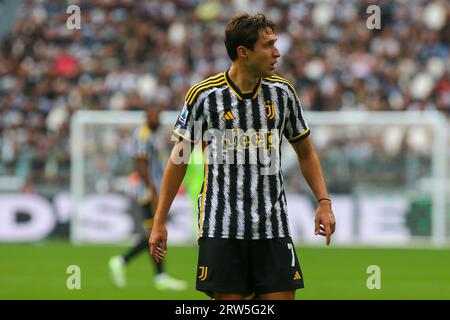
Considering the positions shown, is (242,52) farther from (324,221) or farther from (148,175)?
(148,175)

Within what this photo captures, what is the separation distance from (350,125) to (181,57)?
5.80m

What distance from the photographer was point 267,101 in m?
5.84

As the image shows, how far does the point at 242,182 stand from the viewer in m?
5.82

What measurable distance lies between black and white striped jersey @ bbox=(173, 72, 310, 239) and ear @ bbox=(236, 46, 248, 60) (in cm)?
17

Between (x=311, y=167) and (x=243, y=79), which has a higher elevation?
(x=243, y=79)

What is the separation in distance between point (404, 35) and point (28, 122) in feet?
28.6

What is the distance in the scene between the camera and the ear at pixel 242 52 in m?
5.77

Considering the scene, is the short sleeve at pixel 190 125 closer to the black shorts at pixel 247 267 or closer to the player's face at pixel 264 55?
the player's face at pixel 264 55

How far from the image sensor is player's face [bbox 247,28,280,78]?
575 centimetres

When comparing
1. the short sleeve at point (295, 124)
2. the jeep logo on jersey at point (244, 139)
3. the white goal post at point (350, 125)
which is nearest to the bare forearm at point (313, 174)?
the short sleeve at point (295, 124)

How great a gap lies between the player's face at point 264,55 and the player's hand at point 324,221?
0.83 metres

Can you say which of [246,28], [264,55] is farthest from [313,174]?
[246,28]

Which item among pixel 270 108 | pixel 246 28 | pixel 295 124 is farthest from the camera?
pixel 295 124
